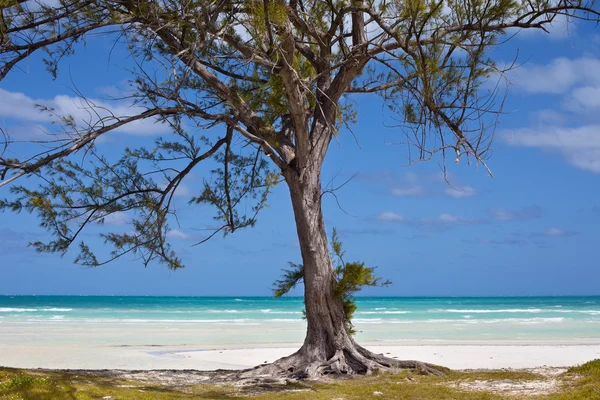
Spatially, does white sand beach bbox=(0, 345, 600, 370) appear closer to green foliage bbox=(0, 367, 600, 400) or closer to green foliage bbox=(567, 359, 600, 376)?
green foliage bbox=(567, 359, 600, 376)

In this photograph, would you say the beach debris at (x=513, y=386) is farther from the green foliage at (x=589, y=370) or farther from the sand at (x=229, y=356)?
the sand at (x=229, y=356)

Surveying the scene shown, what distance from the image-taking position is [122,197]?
8.53 m

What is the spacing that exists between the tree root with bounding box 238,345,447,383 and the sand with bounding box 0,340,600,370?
3.24 meters

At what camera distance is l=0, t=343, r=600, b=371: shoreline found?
11.5m

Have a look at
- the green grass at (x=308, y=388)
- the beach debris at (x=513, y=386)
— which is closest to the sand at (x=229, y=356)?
the green grass at (x=308, y=388)

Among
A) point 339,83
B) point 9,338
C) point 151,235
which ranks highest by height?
point 339,83

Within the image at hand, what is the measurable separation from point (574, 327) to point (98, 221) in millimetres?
19366

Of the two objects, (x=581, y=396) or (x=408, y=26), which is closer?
(x=581, y=396)

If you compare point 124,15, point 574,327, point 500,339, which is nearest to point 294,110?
point 124,15

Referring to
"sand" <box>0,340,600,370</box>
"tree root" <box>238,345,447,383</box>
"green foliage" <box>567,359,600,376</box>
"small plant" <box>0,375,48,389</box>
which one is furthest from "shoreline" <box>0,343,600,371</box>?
"small plant" <box>0,375,48,389</box>

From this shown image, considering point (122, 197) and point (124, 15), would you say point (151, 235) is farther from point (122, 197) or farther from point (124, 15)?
point (124, 15)

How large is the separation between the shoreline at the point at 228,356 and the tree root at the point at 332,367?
10.1ft

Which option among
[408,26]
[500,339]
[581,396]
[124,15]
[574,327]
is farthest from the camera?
[574,327]

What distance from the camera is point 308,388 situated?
673cm
